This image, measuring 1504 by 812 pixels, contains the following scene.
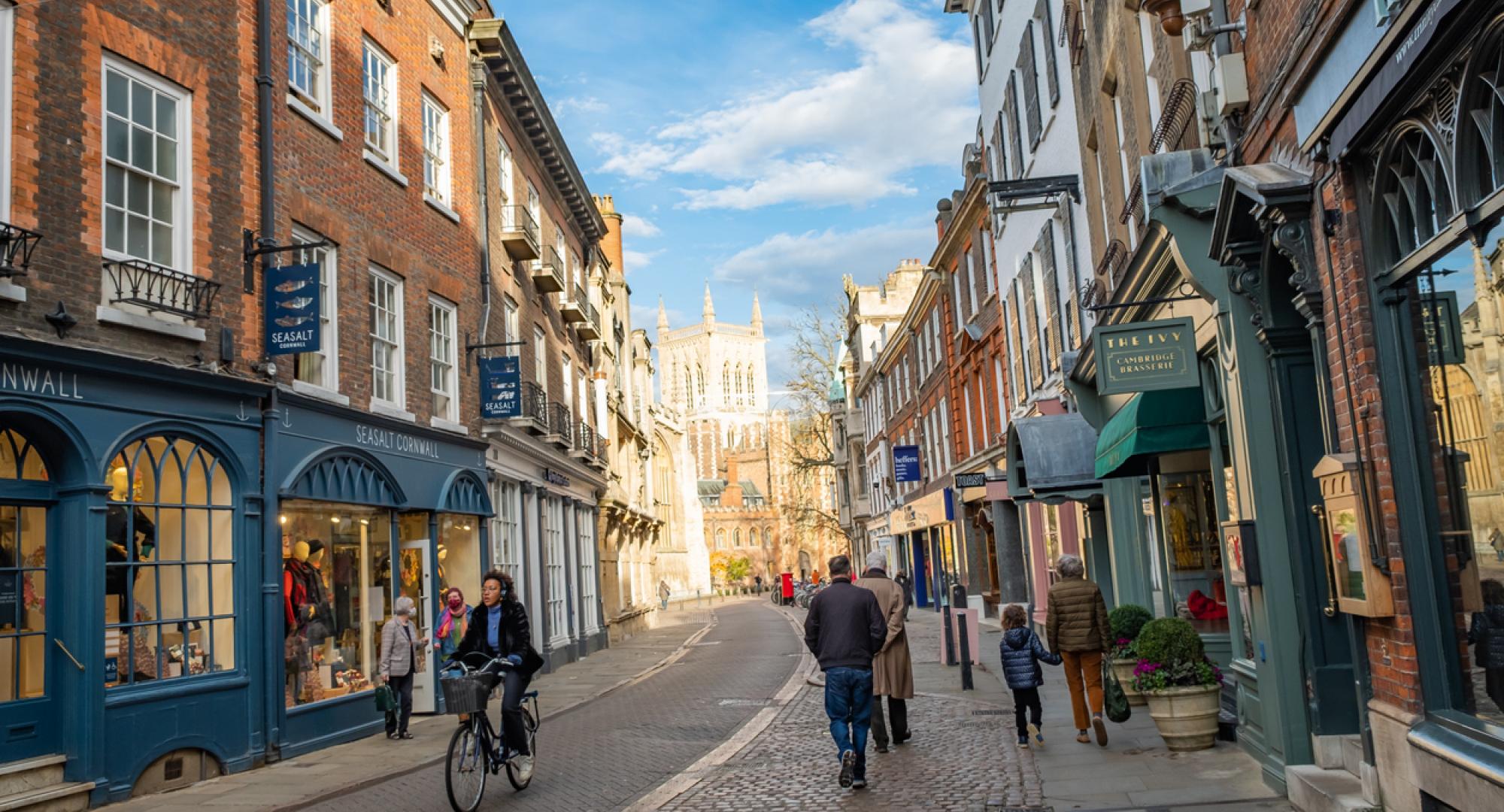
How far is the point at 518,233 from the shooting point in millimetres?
21672

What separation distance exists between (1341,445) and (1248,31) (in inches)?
114

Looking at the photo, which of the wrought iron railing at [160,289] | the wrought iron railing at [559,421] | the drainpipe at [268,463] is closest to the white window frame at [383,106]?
the drainpipe at [268,463]

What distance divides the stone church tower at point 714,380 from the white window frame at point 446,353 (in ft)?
439

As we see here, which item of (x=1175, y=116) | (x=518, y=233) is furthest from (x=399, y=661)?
(x=1175, y=116)

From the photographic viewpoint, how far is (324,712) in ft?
43.9

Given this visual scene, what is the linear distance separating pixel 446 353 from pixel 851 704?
11095 mm

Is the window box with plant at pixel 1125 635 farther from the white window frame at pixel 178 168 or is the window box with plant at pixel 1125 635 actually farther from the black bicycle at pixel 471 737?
the white window frame at pixel 178 168

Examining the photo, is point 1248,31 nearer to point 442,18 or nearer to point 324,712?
point 324,712

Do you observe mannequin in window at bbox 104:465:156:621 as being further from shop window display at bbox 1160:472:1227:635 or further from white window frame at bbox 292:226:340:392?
shop window display at bbox 1160:472:1227:635

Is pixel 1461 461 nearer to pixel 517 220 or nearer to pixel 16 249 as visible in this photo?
pixel 16 249

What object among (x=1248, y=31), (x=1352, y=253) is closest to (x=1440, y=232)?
(x=1352, y=253)

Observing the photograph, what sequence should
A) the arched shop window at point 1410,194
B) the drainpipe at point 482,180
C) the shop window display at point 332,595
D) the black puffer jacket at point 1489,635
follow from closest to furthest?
the black puffer jacket at point 1489,635 → the arched shop window at point 1410,194 → the shop window display at point 332,595 → the drainpipe at point 482,180

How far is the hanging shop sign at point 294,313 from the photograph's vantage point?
41.2 ft

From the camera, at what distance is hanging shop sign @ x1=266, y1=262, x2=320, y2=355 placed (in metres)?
12.6
